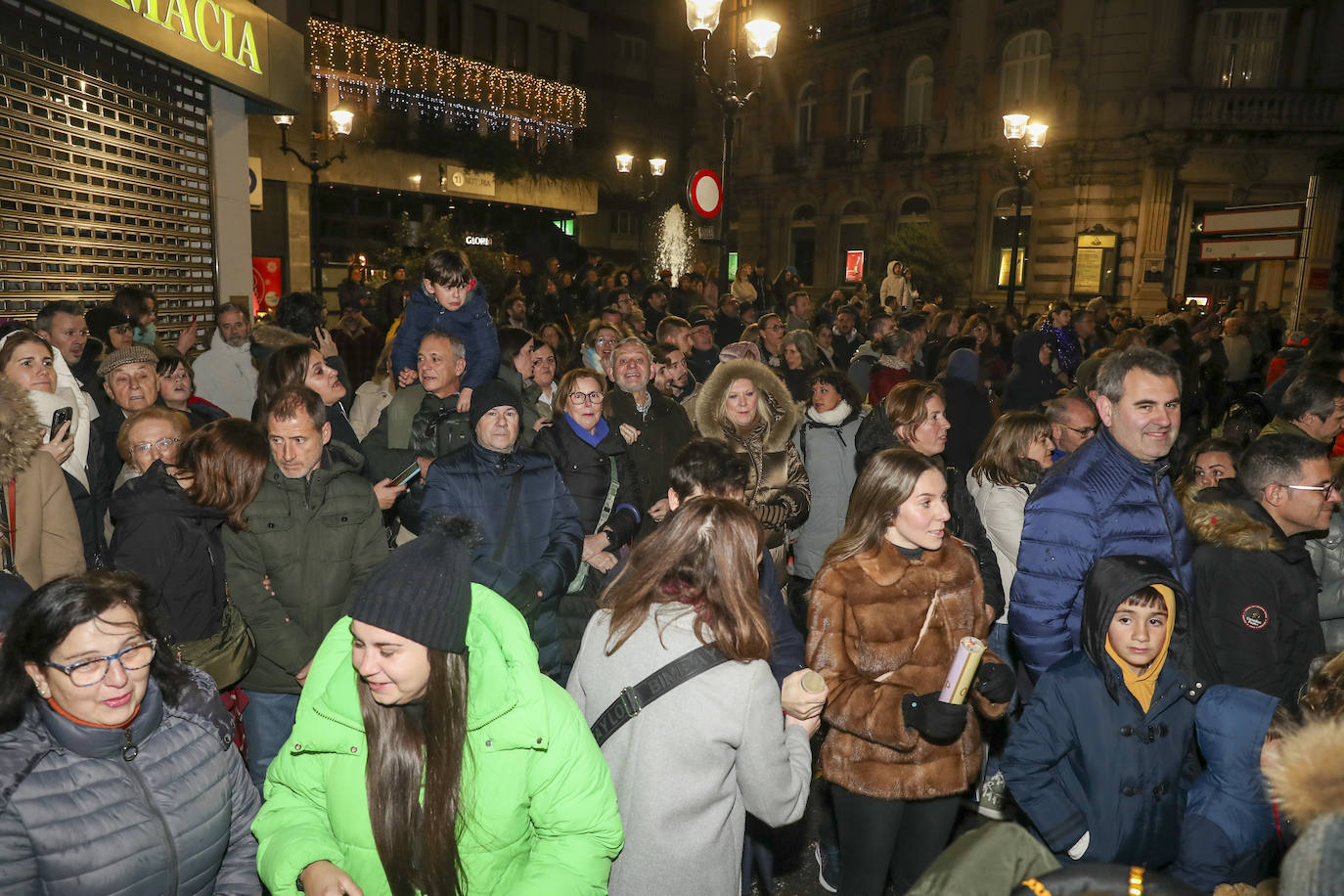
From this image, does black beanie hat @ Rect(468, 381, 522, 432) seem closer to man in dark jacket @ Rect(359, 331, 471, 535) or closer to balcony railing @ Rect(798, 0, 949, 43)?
man in dark jacket @ Rect(359, 331, 471, 535)

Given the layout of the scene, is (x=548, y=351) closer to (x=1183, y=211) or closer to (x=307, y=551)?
(x=307, y=551)

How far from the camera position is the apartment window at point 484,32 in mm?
28156

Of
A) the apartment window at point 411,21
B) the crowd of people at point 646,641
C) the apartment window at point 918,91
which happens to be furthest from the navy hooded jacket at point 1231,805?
the apartment window at point 918,91

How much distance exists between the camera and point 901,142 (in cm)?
3175

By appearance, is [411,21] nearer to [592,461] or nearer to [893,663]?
[592,461]

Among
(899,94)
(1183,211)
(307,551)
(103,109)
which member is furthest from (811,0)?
(307,551)

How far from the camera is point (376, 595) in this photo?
2158mm

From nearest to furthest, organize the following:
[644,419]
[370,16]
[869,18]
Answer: [644,419], [370,16], [869,18]

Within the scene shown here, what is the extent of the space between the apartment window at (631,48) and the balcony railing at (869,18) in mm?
8495

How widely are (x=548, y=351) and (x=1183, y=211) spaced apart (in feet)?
77.2

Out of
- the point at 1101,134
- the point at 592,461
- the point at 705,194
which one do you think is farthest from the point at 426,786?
the point at 1101,134

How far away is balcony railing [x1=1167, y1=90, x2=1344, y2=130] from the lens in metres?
23.5

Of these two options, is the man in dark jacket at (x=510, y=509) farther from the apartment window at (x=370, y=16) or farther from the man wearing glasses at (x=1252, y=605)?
the apartment window at (x=370, y=16)

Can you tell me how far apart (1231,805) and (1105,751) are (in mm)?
361
